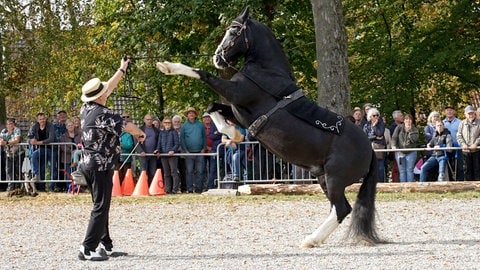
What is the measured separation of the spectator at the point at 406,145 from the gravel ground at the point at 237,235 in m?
3.15

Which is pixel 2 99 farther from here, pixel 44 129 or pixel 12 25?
pixel 44 129

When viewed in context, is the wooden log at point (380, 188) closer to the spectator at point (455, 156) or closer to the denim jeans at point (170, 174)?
the spectator at point (455, 156)

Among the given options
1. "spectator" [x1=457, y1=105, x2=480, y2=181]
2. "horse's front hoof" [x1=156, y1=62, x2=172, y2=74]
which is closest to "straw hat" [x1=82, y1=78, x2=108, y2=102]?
"horse's front hoof" [x1=156, y1=62, x2=172, y2=74]

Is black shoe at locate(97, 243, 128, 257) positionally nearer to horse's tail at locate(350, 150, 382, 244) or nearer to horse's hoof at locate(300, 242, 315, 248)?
horse's hoof at locate(300, 242, 315, 248)

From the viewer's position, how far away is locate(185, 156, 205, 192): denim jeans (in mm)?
20344

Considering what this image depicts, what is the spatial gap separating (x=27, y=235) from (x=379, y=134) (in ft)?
29.8

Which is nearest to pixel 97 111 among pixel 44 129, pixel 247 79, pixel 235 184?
pixel 247 79

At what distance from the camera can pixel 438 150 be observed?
19.0m

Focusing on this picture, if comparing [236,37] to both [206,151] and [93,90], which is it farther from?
[206,151]

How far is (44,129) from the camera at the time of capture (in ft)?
69.9

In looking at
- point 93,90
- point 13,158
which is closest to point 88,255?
point 93,90

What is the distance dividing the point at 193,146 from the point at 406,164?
189 inches

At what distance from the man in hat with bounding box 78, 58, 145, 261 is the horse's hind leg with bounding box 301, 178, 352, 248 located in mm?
2348

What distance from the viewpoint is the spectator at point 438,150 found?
62.4 ft
